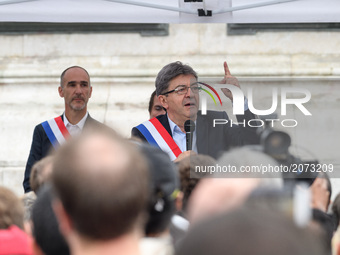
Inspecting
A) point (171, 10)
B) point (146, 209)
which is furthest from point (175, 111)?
point (146, 209)

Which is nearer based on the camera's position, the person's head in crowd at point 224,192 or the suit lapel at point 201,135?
the person's head in crowd at point 224,192

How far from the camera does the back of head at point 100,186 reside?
1.73 metres

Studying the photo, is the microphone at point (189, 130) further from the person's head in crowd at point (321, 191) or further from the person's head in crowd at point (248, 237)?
the person's head in crowd at point (248, 237)

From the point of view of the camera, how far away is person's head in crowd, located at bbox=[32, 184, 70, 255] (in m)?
2.30

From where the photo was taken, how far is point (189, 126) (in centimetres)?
469

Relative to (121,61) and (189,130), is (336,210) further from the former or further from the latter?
(121,61)

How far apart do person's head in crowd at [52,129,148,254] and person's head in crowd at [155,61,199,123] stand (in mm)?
3127

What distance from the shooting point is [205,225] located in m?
1.51

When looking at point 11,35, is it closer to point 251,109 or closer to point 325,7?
point 325,7

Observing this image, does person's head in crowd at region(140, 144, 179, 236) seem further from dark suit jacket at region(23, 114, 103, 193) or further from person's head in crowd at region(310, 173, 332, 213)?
dark suit jacket at region(23, 114, 103, 193)

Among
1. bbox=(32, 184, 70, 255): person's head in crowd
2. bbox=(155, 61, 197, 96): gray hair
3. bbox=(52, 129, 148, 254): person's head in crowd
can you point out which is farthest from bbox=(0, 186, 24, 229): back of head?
bbox=(155, 61, 197, 96): gray hair

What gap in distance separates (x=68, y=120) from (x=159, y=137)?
1110 mm

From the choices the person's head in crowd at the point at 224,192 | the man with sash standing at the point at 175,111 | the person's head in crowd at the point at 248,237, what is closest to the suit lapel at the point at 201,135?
the man with sash standing at the point at 175,111

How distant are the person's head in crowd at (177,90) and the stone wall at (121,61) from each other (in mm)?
3011
